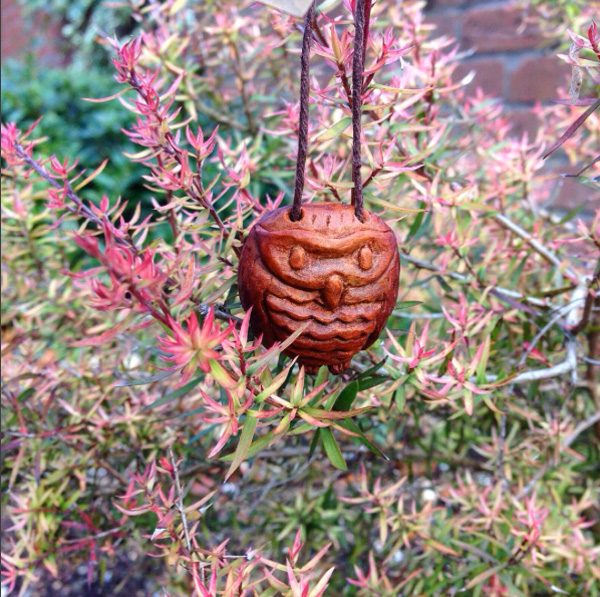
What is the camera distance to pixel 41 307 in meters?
0.88

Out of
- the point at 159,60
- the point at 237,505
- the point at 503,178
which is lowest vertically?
the point at 237,505

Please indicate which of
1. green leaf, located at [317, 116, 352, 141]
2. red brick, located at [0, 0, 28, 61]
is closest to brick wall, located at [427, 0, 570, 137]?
green leaf, located at [317, 116, 352, 141]

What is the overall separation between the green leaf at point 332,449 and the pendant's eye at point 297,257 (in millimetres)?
135

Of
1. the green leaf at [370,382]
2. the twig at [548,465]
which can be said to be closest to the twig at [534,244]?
the twig at [548,465]

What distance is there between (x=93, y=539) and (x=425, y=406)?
1.30 feet

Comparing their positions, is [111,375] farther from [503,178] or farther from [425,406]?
[503,178]

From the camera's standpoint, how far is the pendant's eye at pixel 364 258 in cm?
42

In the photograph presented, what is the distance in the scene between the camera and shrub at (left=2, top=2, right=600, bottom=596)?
1.57 feet

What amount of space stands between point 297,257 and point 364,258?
0.14 ft

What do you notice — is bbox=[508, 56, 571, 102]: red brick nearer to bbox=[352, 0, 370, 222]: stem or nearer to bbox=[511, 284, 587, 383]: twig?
bbox=[511, 284, 587, 383]: twig

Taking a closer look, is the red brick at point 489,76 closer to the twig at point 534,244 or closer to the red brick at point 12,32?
the twig at point 534,244

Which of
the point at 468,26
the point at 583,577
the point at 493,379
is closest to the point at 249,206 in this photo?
the point at 493,379

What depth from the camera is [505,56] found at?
1.85 meters

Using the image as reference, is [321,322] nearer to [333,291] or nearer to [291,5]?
[333,291]
